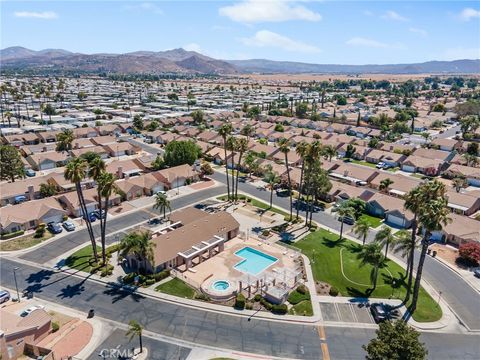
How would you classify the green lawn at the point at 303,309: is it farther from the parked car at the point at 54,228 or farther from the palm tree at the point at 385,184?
the palm tree at the point at 385,184

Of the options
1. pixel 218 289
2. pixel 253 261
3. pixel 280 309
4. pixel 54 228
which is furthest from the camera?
pixel 54 228

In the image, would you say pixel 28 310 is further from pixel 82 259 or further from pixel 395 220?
pixel 395 220

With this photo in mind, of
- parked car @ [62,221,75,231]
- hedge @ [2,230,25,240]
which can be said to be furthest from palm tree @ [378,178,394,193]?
hedge @ [2,230,25,240]

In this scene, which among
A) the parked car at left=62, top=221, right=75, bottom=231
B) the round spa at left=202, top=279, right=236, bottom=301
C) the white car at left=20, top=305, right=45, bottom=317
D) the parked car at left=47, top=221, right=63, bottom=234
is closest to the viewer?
the white car at left=20, top=305, right=45, bottom=317

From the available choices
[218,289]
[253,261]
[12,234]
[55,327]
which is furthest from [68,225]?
[253,261]

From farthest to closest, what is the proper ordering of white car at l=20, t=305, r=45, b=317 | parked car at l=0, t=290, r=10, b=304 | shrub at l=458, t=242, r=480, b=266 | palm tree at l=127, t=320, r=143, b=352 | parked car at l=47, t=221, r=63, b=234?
parked car at l=47, t=221, r=63, b=234
shrub at l=458, t=242, r=480, b=266
parked car at l=0, t=290, r=10, b=304
white car at l=20, t=305, r=45, b=317
palm tree at l=127, t=320, r=143, b=352

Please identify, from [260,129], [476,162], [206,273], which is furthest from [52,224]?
[476,162]

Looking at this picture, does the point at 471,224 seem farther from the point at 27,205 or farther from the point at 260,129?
the point at 260,129

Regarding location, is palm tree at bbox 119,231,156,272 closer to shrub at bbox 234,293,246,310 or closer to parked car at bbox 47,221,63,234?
shrub at bbox 234,293,246,310
